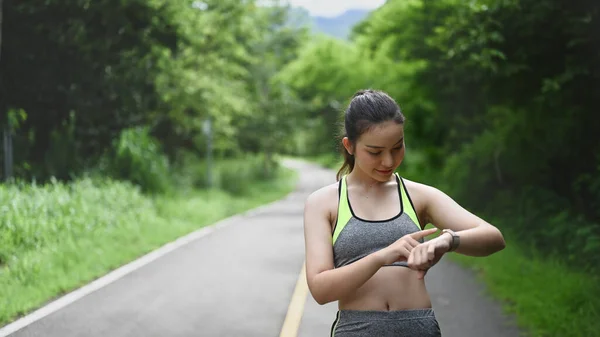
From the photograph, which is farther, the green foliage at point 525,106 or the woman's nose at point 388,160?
the green foliage at point 525,106

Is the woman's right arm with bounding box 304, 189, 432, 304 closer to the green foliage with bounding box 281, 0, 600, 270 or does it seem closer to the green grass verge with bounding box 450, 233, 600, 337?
the green grass verge with bounding box 450, 233, 600, 337

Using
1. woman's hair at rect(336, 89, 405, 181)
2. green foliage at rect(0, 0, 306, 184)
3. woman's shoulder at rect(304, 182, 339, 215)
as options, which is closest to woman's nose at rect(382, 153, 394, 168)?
woman's hair at rect(336, 89, 405, 181)

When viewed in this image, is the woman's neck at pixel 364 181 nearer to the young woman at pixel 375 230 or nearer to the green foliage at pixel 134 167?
the young woman at pixel 375 230

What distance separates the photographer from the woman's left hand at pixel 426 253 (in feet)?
6.74

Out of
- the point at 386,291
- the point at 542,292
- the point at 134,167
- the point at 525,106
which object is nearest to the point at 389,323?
the point at 386,291

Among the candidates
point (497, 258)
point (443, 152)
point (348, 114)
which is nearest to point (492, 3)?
point (497, 258)

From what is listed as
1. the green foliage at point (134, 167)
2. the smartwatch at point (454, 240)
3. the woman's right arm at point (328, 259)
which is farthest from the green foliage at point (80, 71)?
the smartwatch at point (454, 240)

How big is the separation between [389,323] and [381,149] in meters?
0.54

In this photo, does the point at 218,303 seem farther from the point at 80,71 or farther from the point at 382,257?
the point at 80,71

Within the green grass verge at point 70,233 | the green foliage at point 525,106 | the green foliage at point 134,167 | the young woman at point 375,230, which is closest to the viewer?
the young woman at point 375,230

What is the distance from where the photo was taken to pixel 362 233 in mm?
2379

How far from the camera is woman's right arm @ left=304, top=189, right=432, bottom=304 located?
212cm

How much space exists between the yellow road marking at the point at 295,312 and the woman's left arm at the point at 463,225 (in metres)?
4.25

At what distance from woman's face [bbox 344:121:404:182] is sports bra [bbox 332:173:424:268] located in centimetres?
14
